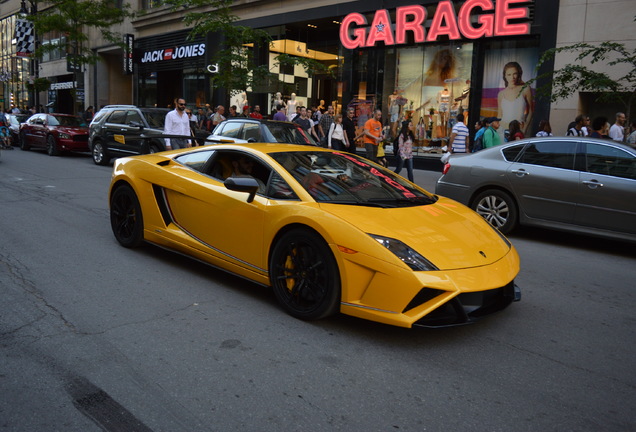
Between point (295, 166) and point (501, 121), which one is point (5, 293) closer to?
point (295, 166)

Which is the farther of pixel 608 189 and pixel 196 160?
pixel 608 189

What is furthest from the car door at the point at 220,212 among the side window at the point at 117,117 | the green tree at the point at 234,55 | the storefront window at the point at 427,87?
the green tree at the point at 234,55

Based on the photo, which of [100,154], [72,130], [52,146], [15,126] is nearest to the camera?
[100,154]

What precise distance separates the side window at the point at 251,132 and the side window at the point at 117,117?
19.0 ft

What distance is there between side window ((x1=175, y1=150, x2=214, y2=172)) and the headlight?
228cm

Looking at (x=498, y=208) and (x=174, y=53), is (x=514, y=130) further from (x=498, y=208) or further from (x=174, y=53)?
(x=174, y=53)

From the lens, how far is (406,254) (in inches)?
154

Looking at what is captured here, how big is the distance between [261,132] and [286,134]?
0.55 metres

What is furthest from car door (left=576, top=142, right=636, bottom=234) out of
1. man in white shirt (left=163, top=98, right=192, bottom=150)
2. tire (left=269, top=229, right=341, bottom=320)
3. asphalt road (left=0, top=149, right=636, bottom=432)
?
man in white shirt (left=163, top=98, right=192, bottom=150)

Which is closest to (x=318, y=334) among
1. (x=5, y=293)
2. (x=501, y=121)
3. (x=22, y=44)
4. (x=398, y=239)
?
(x=398, y=239)

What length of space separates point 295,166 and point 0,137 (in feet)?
69.2

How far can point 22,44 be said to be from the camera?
35875 millimetres

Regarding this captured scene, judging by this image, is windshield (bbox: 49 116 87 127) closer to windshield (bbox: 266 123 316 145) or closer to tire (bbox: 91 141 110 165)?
tire (bbox: 91 141 110 165)

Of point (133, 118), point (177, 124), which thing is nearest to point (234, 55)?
point (133, 118)
